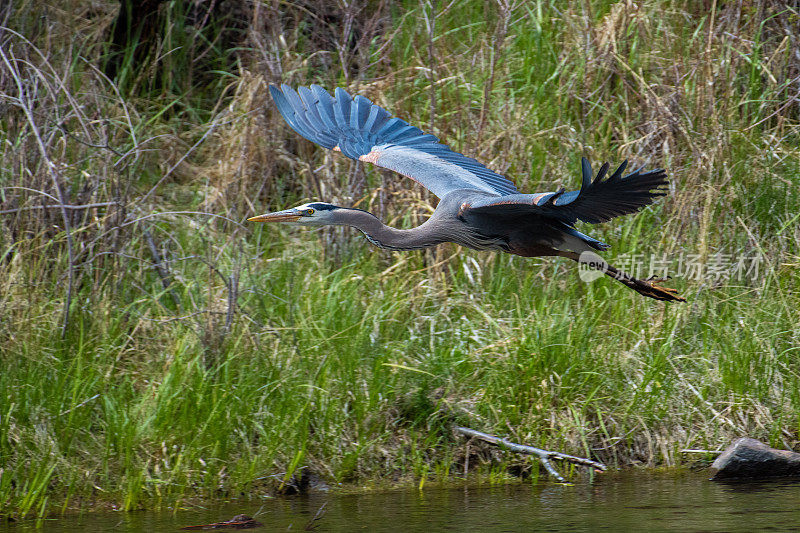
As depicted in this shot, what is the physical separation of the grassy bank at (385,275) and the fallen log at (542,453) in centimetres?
6

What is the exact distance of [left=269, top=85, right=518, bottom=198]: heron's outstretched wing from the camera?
5.38 m

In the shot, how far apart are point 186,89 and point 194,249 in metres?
2.44

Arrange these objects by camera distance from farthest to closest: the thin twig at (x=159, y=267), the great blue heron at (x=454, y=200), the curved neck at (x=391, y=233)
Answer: the thin twig at (x=159, y=267), the curved neck at (x=391, y=233), the great blue heron at (x=454, y=200)

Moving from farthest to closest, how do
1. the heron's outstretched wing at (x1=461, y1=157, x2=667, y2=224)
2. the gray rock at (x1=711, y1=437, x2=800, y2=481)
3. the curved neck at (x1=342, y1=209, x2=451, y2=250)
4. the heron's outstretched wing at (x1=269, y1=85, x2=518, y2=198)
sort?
the heron's outstretched wing at (x1=269, y1=85, x2=518, y2=198) < the curved neck at (x1=342, y1=209, x2=451, y2=250) < the gray rock at (x1=711, y1=437, x2=800, y2=481) < the heron's outstretched wing at (x1=461, y1=157, x2=667, y2=224)

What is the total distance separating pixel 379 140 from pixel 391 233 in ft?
2.93

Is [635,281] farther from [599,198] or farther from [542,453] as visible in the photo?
[599,198]

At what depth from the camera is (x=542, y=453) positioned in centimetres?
515

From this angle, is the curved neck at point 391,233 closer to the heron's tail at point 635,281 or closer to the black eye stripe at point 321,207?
the black eye stripe at point 321,207

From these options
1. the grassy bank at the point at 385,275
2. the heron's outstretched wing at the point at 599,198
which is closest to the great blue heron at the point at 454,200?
the heron's outstretched wing at the point at 599,198

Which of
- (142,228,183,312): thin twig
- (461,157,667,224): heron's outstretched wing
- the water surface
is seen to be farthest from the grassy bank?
(461,157,667,224): heron's outstretched wing

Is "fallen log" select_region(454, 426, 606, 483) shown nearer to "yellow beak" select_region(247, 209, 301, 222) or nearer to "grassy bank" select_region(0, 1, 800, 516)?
"grassy bank" select_region(0, 1, 800, 516)

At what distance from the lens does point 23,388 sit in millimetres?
5129

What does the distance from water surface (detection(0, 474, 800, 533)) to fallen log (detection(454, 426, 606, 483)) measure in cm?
10

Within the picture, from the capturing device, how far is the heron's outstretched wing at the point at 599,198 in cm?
397
